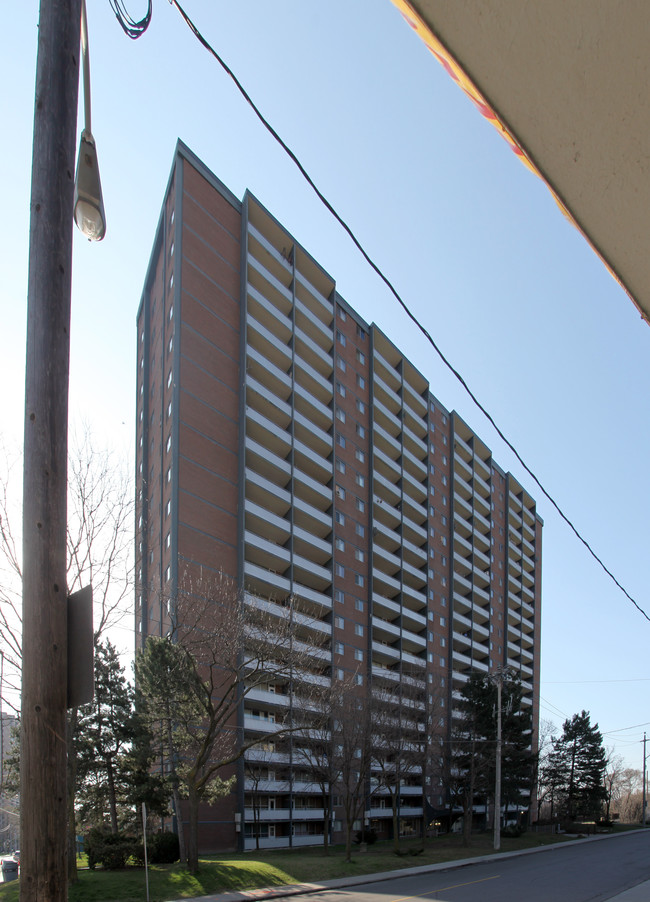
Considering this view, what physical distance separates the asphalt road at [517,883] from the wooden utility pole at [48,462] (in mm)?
21082

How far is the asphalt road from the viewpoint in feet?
75.0

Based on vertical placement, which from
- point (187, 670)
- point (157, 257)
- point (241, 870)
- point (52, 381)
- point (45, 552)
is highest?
point (157, 257)

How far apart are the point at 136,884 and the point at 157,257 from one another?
46131 millimetres

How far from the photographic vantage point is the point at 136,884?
23125 millimetres

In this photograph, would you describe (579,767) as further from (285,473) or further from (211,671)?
(211,671)

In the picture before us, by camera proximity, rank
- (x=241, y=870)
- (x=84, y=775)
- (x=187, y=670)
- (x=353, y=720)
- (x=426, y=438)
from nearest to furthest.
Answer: (x=241, y=870) < (x=187, y=670) < (x=84, y=775) < (x=353, y=720) < (x=426, y=438)

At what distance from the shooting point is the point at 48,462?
430 cm

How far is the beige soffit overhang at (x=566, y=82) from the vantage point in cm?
254

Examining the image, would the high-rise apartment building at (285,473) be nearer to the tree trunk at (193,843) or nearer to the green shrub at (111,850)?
the tree trunk at (193,843)

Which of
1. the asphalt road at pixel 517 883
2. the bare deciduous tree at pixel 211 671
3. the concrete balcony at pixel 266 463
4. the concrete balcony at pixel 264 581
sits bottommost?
the asphalt road at pixel 517 883

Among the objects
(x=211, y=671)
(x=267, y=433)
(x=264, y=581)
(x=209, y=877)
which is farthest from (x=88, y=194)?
(x=267, y=433)

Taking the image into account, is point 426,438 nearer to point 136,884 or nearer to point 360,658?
point 360,658

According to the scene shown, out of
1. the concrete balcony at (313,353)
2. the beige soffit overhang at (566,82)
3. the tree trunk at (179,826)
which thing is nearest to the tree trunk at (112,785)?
the tree trunk at (179,826)

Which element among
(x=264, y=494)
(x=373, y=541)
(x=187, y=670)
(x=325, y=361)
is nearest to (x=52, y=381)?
(x=187, y=670)
